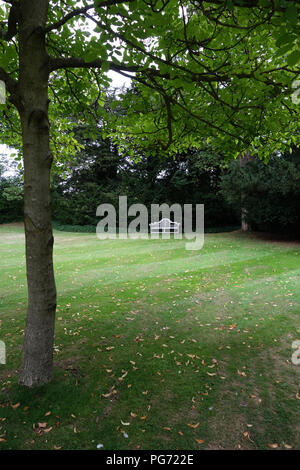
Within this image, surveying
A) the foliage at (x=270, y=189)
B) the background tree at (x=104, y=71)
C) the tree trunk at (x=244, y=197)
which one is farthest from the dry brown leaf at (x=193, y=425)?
the tree trunk at (x=244, y=197)

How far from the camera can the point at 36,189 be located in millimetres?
3236

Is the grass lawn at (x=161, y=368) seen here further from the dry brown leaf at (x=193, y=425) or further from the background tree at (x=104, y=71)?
the background tree at (x=104, y=71)

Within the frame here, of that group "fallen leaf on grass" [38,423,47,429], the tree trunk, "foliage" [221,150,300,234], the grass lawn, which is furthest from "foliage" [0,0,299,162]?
the tree trunk

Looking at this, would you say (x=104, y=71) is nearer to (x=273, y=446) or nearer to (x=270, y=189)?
(x=273, y=446)

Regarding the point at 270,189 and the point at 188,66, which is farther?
the point at 270,189

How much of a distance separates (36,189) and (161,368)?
306 cm

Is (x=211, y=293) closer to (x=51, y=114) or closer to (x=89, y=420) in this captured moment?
(x=89, y=420)

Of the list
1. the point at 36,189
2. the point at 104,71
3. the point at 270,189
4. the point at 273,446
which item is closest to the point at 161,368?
the point at 273,446

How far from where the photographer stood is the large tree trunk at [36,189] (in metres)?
3.08

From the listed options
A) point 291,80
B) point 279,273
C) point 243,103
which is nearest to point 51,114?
point 243,103

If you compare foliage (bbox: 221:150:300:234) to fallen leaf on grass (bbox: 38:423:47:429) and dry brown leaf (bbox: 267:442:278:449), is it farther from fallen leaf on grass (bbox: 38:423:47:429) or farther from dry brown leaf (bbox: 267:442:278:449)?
fallen leaf on grass (bbox: 38:423:47:429)

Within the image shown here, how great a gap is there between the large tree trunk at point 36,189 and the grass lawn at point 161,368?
0.61 m

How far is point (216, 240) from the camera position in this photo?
17.6 m

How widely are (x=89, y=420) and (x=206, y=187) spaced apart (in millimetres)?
25172
